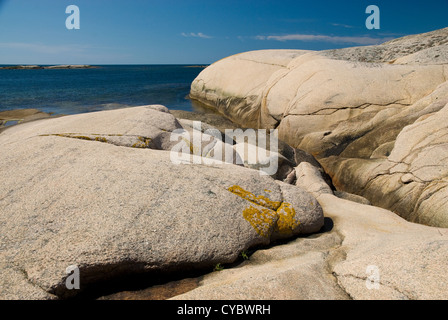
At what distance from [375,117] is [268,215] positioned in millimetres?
6770

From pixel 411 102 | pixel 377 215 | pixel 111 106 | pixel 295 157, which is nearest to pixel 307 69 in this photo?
pixel 411 102

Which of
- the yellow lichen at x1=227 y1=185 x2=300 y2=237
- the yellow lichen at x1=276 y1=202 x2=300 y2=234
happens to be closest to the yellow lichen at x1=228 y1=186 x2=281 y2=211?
the yellow lichen at x1=227 y1=185 x2=300 y2=237

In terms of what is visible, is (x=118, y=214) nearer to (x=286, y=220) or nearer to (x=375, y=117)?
(x=286, y=220)

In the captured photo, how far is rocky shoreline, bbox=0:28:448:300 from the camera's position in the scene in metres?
2.85

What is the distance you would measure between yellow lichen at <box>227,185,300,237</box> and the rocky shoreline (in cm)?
2

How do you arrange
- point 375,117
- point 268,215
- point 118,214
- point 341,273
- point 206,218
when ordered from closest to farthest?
point 341,273
point 118,214
point 206,218
point 268,215
point 375,117

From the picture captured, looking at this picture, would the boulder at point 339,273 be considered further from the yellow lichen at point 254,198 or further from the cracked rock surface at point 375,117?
the cracked rock surface at point 375,117

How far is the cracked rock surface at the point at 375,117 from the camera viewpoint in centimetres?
622

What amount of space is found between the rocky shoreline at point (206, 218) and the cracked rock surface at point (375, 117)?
0.06 meters

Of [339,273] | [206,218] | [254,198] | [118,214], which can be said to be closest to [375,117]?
[254,198]

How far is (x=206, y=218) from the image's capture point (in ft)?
12.0

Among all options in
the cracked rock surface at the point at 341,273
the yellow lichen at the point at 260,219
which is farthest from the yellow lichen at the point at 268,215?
the cracked rock surface at the point at 341,273

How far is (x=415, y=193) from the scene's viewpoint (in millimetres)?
6023
